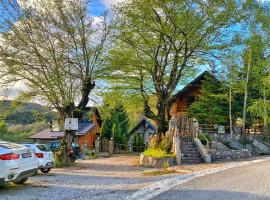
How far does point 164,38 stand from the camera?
23.4m

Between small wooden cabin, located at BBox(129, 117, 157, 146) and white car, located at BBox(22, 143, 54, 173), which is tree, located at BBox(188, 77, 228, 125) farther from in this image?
white car, located at BBox(22, 143, 54, 173)

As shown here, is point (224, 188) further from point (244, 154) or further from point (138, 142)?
point (138, 142)

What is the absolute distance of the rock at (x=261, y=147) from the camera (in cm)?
2798

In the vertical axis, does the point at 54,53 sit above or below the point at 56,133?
above

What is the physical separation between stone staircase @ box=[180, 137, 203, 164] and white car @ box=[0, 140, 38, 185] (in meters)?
11.9

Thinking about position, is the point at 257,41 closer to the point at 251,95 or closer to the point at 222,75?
the point at 222,75

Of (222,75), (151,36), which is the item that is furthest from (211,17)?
(222,75)

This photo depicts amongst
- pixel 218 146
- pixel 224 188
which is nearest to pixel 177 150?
pixel 218 146

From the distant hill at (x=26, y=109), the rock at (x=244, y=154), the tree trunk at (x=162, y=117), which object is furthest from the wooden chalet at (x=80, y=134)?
the rock at (x=244, y=154)

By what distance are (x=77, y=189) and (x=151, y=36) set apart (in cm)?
1500

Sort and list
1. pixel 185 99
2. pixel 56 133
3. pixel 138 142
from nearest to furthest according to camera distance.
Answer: pixel 185 99, pixel 138 142, pixel 56 133

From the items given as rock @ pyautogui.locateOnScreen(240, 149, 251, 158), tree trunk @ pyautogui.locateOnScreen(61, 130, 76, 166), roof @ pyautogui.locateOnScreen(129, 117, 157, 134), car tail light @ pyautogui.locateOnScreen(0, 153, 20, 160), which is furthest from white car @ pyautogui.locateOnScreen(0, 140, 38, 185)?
roof @ pyautogui.locateOnScreen(129, 117, 157, 134)

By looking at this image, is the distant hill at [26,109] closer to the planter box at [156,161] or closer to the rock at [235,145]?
the planter box at [156,161]

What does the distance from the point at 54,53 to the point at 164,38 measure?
7.48 m
